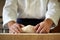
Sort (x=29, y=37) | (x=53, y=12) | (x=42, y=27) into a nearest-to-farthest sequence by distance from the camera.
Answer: (x=29, y=37) < (x=42, y=27) < (x=53, y=12)

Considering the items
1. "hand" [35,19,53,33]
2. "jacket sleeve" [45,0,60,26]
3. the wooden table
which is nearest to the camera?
the wooden table

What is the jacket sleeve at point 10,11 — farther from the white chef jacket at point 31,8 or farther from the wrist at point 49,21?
the wrist at point 49,21

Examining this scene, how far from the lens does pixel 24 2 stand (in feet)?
3.33

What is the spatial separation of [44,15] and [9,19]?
23 cm

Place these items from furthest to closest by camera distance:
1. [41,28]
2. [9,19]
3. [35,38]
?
1. [9,19]
2. [41,28]
3. [35,38]

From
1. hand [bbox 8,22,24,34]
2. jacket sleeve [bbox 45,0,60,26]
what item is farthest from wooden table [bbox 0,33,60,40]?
jacket sleeve [bbox 45,0,60,26]

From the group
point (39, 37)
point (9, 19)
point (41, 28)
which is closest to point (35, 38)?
point (39, 37)

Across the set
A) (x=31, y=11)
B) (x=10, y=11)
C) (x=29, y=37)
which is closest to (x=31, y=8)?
(x=31, y=11)

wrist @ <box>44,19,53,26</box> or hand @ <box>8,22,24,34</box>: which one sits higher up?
wrist @ <box>44,19,53,26</box>

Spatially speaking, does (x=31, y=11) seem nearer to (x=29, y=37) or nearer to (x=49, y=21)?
(x=49, y=21)

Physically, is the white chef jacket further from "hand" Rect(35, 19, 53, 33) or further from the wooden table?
the wooden table

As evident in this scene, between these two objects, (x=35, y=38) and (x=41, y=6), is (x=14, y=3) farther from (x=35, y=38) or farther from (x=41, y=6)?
(x=35, y=38)

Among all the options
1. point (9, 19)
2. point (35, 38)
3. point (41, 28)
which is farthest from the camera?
point (9, 19)

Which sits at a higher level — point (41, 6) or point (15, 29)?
point (41, 6)
